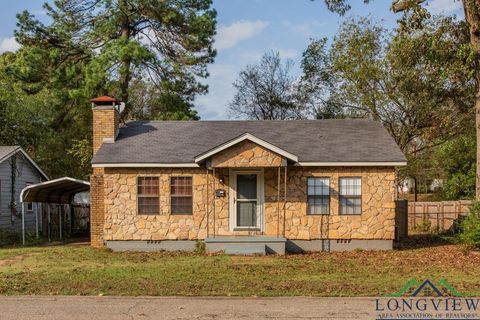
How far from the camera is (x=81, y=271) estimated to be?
13.5 metres

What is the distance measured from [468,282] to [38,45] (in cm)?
2489

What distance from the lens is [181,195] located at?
728 inches

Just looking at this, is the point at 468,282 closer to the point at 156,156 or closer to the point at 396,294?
the point at 396,294

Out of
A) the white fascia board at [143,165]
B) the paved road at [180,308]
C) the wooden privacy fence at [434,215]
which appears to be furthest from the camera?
the wooden privacy fence at [434,215]

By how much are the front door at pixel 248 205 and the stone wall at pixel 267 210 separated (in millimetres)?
240

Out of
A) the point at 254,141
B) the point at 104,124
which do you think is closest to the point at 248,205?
the point at 254,141

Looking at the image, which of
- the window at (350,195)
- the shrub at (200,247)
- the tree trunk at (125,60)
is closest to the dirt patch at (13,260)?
the shrub at (200,247)

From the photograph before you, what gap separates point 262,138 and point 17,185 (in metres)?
11.3

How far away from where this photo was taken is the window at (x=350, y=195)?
18312mm

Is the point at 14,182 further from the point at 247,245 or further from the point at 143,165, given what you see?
the point at 247,245

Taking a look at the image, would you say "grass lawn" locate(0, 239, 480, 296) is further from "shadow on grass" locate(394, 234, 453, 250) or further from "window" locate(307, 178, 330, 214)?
"window" locate(307, 178, 330, 214)

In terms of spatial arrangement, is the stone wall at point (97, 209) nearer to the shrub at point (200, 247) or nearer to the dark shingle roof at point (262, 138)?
the dark shingle roof at point (262, 138)

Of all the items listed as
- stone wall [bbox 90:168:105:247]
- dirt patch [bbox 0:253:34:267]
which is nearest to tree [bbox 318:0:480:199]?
stone wall [bbox 90:168:105:247]

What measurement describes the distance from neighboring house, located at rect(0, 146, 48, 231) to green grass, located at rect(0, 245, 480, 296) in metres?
5.43
